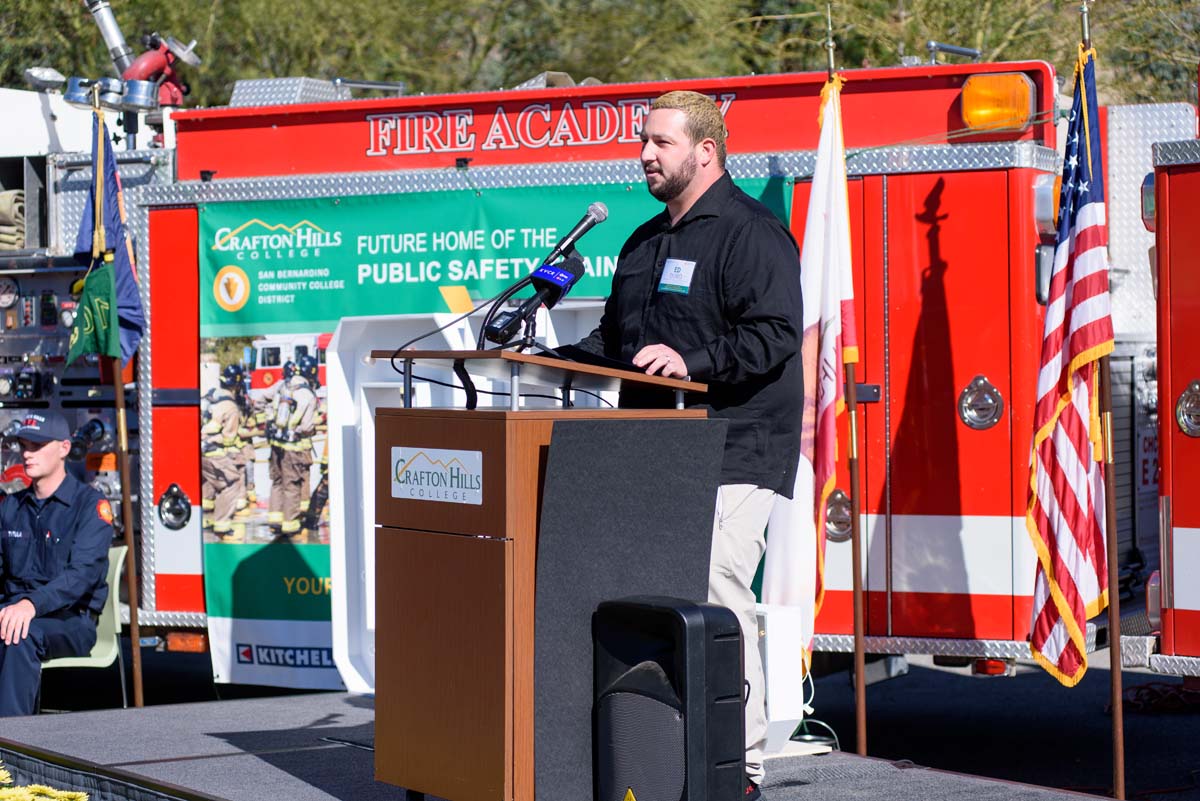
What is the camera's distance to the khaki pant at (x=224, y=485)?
709 centimetres

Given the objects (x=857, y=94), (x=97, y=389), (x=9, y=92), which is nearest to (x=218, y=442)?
(x=97, y=389)

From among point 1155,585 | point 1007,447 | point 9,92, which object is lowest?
point 1155,585

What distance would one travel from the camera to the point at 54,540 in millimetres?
6770

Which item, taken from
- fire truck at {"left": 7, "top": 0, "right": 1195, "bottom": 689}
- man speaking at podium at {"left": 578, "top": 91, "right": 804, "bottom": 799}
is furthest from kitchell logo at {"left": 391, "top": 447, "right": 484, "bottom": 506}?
fire truck at {"left": 7, "top": 0, "right": 1195, "bottom": 689}

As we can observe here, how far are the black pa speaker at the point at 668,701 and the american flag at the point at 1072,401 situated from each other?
2.05 metres

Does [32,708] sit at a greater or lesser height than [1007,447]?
lesser

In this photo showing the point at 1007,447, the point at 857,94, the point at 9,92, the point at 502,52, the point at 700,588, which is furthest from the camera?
the point at 502,52

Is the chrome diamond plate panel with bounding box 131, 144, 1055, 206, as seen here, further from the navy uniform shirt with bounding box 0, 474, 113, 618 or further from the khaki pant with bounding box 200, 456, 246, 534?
the navy uniform shirt with bounding box 0, 474, 113, 618

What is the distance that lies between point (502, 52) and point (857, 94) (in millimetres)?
10094

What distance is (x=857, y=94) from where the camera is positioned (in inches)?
248

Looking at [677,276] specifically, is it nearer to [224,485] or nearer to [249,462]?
[249,462]

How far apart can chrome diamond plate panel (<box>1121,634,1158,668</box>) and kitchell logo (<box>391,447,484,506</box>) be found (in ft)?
8.88

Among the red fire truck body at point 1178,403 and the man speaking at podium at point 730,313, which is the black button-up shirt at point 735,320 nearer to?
the man speaking at podium at point 730,313

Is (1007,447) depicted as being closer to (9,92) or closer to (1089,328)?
(1089,328)
